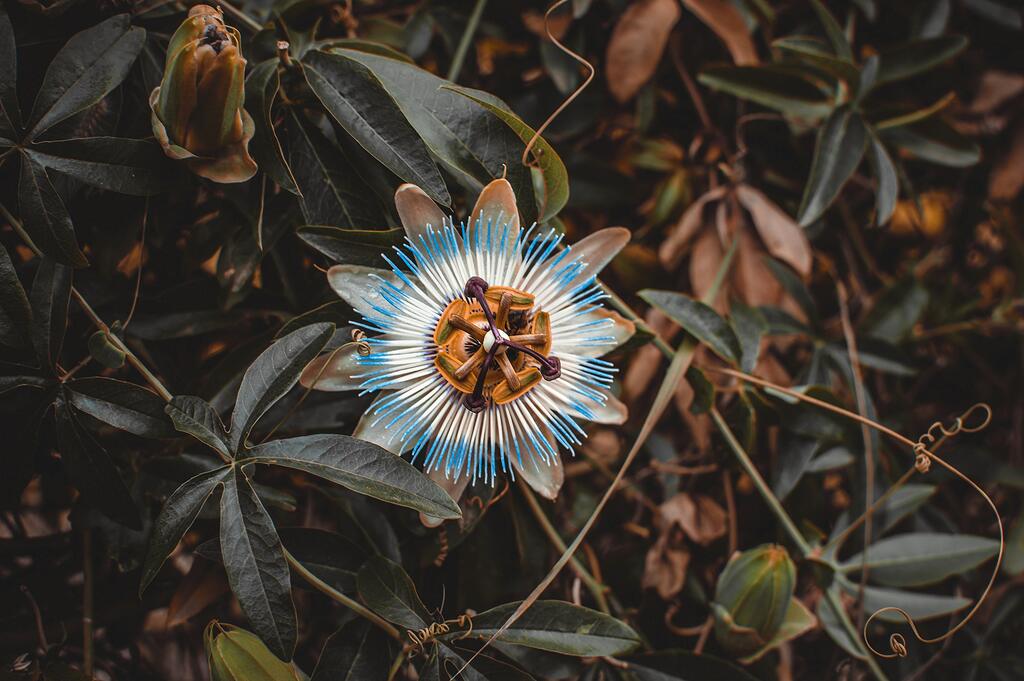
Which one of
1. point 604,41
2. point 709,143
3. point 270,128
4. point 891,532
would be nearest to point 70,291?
point 270,128

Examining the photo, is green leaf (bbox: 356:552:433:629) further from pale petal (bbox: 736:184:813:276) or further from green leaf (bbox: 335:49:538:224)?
pale petal (bbox: 736:184:813:276)

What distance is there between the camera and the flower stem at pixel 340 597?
2.86ft

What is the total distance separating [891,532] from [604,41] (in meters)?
0.95

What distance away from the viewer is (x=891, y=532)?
131 cm

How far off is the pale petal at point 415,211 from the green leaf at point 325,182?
81mm

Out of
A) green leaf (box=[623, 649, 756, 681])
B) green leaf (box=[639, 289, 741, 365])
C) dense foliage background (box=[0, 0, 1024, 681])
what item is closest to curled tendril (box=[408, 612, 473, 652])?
dense foliage background (box=[0, 0, 1024, 681])

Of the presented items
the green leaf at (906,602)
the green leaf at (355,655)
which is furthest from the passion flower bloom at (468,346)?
the green leaf at (906,602)

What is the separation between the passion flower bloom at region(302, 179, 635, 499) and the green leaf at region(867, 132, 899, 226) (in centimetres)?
53

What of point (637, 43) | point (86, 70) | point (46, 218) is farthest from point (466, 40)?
point (46, 218)

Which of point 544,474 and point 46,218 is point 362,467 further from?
point 46,218

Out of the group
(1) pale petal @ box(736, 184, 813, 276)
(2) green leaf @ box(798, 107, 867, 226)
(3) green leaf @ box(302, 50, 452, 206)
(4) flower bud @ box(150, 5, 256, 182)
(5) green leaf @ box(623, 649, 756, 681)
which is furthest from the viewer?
(1) pale petal @ box(736, 184, 813, 276)

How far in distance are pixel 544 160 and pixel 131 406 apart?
1.75 ft

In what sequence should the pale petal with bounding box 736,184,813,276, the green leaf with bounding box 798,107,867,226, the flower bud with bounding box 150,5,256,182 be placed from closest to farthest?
the flower bud with bounding box 150,5,256,182 < the green leaf with bounding box 798,107,867,226 < the pale petal with bounding box 736,184,813,276

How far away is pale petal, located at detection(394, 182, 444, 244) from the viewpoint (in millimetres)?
840
